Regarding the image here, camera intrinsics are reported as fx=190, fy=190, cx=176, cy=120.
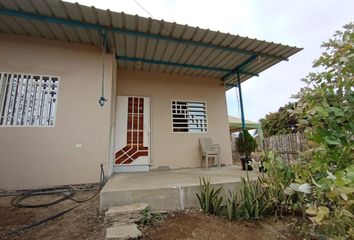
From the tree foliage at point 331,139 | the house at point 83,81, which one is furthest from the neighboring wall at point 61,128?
the tree foliage at point 331,139

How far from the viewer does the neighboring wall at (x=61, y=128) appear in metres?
3.65

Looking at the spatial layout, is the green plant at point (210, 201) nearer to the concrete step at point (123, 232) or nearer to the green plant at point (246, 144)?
the concrete step at point (123, 232)

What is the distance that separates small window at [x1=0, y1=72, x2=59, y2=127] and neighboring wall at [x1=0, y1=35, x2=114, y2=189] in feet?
0.43

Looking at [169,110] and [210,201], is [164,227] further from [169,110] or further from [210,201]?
[169,110]

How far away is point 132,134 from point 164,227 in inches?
142

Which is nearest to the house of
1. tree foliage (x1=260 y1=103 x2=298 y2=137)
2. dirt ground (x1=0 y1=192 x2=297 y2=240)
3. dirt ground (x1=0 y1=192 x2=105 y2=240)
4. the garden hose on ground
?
the garden hose on ground

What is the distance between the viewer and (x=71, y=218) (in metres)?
2.50

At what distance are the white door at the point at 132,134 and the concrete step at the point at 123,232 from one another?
3243 millimetres

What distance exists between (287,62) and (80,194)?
19.0 feet

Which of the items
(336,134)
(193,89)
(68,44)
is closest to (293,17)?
(193,89)

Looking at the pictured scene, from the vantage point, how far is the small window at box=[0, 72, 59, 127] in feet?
12.6

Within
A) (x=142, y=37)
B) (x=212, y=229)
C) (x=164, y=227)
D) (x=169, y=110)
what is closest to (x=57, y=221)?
(x=164, y=227)

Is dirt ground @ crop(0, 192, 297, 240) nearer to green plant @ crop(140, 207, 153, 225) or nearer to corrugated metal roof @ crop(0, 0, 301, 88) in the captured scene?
green plant @ crop(140, 207, 153, 225)

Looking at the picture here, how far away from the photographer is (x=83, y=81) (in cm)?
425
